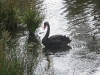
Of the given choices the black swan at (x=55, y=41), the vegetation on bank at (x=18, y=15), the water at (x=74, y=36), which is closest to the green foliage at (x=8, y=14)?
the vegetation on bank at (x=18, y=15)

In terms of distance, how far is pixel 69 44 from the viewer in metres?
11.7

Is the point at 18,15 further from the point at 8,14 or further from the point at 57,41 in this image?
the point at 57,41

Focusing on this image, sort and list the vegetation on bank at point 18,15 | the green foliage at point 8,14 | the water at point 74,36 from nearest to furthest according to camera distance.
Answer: the water at point 74,36, the vegetation on bank at point 18,15, the green foliage at point 8,14

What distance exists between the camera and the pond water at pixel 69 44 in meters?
9.12

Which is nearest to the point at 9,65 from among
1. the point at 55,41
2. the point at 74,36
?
the point at 55,41

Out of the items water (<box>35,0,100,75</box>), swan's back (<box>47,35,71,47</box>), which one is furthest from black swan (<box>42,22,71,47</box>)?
water (<box>35,0,100,75</box>)

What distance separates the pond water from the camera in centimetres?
912

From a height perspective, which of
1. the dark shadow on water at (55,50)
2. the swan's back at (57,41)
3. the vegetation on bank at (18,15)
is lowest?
the dark shadow on water at (55,50)

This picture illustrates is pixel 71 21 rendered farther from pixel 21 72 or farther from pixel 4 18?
pixel 21 72

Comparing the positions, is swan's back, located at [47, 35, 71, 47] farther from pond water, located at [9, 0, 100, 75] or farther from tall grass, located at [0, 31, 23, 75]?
tall grass, located at [0, 31, 23, 75]

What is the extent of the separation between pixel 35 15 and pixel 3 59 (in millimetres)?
5723

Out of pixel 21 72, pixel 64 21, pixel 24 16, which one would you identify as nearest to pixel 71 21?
pixel 64 21

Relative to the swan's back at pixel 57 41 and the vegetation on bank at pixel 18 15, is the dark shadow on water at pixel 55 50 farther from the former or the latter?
the vegetation on bank at pixel 18 15

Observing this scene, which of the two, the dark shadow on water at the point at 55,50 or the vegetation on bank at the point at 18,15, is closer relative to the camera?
the dark shadow on water at the point at 55,50
